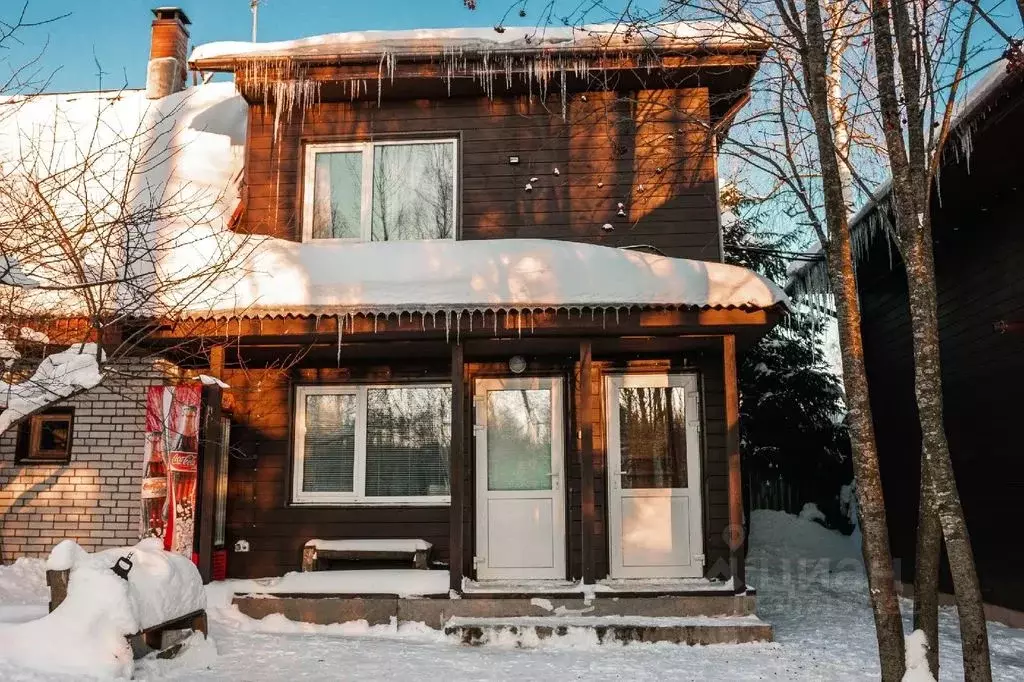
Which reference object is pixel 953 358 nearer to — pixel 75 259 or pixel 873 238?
pixel 873 238

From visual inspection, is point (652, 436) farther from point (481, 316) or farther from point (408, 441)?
point (408, 441)

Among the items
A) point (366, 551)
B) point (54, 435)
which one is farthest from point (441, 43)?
point (54, 435)

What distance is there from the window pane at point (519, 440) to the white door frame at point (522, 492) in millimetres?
52

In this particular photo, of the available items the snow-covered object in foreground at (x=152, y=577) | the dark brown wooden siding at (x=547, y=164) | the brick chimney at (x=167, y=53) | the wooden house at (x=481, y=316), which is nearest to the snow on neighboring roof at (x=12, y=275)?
the snow-covered object in foreground at (x=152, y=577)

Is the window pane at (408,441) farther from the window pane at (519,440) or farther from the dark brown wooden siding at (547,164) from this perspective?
the dark brown wooden siding at (547,164)

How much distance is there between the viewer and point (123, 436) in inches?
339

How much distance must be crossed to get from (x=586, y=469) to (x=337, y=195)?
404 cm

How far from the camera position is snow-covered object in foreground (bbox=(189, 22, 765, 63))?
28.7 ft

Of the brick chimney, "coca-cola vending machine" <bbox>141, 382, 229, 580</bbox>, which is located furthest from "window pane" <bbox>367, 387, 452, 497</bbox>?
the brick chimney

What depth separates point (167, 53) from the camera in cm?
1086

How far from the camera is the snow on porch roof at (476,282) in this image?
7.32 metres

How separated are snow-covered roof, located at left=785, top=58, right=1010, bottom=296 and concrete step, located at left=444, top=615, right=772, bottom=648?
3.33 m

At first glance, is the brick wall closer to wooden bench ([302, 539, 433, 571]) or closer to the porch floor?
wooden bench ([302, 539, 433, 571])

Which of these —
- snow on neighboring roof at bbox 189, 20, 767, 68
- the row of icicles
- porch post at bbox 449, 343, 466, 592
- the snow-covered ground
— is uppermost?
snow on neighboring roof at bbox 189, 20, 767, 68
